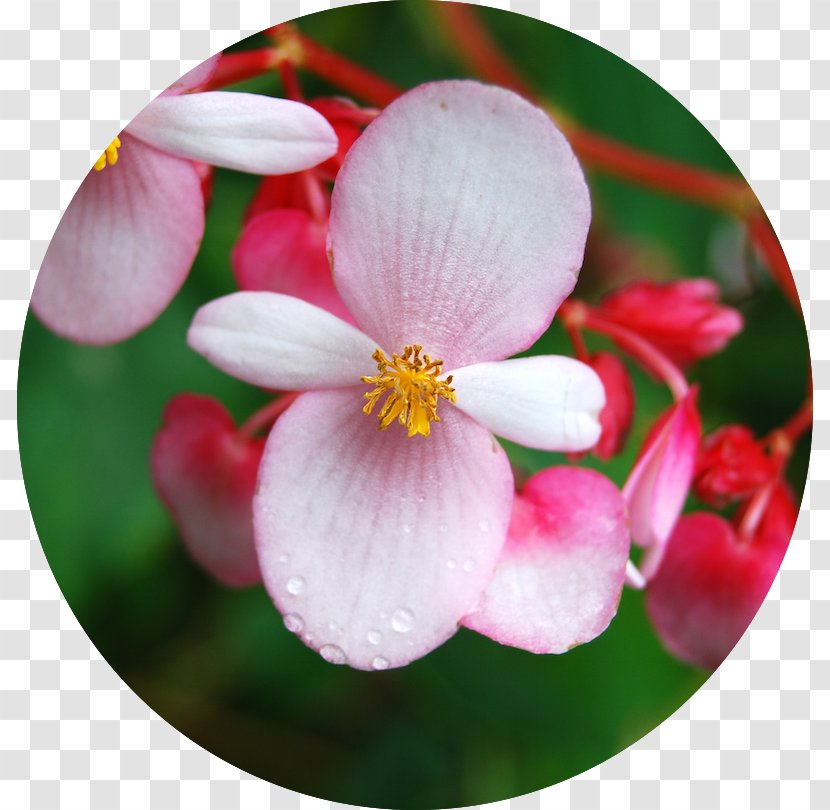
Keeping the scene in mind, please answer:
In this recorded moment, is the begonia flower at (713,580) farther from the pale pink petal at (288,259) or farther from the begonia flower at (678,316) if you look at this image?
the pale pink petal at (288,259)

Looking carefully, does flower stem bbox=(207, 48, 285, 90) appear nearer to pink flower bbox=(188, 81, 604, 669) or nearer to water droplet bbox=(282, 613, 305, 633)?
pink flower bbox=(188, 81, 604, 669)

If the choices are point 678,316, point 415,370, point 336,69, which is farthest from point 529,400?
point 336,69

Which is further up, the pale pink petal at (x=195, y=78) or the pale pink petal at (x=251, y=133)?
the pale pink petal at (x=195, y=78)

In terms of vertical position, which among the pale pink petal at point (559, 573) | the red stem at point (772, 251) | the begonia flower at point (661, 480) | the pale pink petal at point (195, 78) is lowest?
the pale pink petal at point (559, 573)

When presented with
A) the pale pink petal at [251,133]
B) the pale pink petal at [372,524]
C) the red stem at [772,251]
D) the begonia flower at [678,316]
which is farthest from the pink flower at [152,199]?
the red stem at [772,251]

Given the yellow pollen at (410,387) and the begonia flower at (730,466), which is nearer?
the yellow pollen at (410,387)

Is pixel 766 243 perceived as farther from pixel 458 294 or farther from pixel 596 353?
pixel 458 294

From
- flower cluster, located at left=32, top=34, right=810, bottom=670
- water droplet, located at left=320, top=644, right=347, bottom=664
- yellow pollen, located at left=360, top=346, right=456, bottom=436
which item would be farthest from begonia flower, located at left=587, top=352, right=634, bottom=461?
water droplet, located at left=320, top=644, right=347, bottom=664
